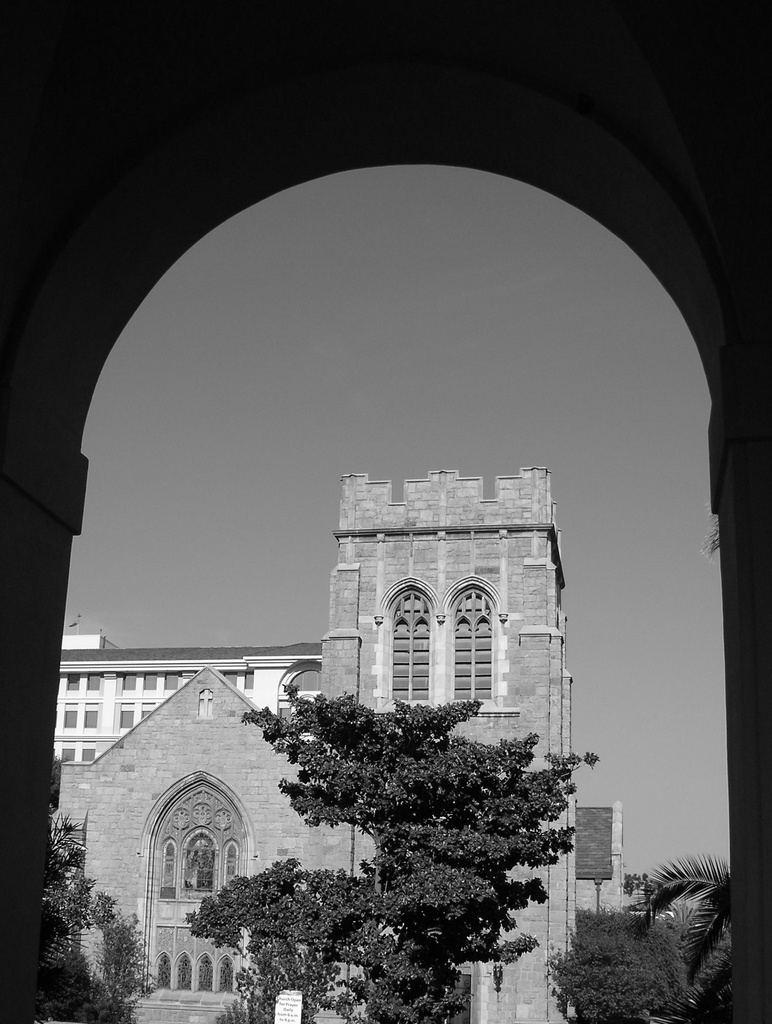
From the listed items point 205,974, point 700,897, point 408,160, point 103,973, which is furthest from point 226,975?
point 408,160

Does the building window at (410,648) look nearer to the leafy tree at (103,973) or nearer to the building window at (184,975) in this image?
the building window at (184,975)

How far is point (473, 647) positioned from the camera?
3656 centimetres

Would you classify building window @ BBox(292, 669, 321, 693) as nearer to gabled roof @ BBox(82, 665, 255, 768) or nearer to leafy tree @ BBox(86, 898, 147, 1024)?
gabled roof @ BBox(82, 665, 255, 768)

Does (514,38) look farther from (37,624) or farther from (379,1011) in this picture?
(379,1011)

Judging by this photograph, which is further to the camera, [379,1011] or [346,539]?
[346,539]

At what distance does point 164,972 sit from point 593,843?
65.8 feet

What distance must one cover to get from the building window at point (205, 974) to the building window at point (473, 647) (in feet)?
34.1

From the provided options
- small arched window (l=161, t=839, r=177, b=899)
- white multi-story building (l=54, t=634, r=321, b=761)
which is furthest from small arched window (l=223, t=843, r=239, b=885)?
white multi-story building (l=54, t=634, r=321, b=761)

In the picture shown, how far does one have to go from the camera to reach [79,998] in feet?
96.4

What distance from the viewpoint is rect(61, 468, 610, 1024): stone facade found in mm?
35656

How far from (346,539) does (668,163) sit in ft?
113

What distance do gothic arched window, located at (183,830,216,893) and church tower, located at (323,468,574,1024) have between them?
5843 millimetres

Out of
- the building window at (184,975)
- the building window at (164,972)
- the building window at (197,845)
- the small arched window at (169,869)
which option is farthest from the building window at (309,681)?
the building window at (184,975)

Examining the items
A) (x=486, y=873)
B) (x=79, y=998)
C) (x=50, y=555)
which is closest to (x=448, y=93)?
(x=50, y=555)
